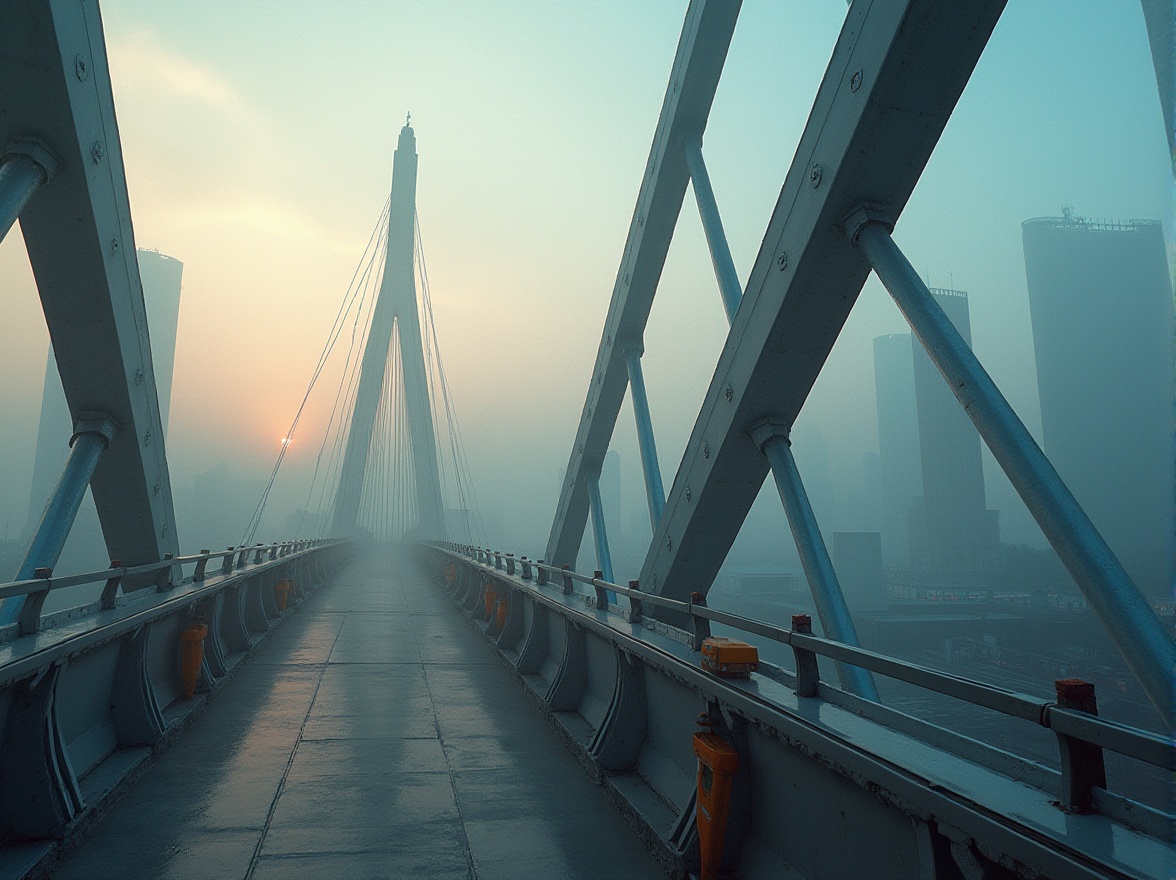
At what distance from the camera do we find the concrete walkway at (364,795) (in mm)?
3664

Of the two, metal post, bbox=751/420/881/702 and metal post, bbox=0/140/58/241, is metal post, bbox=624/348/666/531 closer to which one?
metal post, bbox=751/420/881/702

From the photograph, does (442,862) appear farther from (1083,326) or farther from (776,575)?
(776,575)

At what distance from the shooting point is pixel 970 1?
3670mm

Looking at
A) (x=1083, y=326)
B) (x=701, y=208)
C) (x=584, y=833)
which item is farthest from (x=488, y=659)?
(x=1083, y=326)

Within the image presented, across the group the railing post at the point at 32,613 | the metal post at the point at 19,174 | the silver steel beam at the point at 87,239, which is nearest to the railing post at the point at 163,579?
the silver steel beam at the point at 87,239

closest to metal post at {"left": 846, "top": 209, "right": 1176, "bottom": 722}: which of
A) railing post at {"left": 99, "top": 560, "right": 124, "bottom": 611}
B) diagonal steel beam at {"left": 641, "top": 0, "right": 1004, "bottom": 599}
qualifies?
diagonal steel beam at {"left": 641, "top": 0, "right": 1004, "bottom": 599}

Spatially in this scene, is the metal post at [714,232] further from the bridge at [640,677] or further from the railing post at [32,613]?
the railing post at [32,613]

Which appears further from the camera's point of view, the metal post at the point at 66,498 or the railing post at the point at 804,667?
the metal post at the point at 66,498

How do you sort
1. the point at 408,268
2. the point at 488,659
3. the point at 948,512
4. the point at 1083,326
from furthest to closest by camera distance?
1. the point at 948,512
2. the point at 408,268
3. the point at 1083,326
4. the point at 488,659

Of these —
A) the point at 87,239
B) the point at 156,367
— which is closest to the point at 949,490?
the point at 87,239

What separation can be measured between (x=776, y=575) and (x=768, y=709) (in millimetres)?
114656

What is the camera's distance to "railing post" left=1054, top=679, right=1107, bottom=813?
1.86m

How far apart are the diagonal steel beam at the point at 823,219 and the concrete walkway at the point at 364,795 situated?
281cm

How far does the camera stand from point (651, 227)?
351 inches
